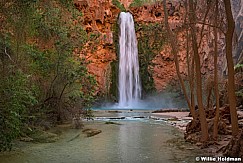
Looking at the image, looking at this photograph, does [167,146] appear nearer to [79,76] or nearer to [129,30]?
[79,76]

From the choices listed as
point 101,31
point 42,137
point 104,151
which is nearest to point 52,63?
point 42,137

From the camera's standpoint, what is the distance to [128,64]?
118ft

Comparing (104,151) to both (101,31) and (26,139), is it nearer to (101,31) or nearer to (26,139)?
(26,139)

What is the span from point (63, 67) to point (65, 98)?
156 cm

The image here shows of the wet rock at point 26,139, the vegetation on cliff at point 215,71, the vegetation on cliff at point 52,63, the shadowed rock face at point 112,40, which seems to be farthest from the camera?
the shadowed rock face at point 112,40

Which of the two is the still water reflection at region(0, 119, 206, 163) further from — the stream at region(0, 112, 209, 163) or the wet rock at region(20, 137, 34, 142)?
the wet rock at region(20, 137, 34, 142)

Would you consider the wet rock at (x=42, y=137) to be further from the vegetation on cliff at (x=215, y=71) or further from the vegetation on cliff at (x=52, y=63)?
the vegetation on cliff at (x=215, y=71)

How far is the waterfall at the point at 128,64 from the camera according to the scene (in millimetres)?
35188

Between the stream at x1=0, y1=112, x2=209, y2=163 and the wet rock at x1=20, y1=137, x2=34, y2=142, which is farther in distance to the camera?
the wet rock at x1=20, y1=137, x2=34, y2=142

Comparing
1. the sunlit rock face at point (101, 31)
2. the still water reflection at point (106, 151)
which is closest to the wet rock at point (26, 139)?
the still water reflection at point (106, 151)

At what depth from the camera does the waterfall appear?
3519cm

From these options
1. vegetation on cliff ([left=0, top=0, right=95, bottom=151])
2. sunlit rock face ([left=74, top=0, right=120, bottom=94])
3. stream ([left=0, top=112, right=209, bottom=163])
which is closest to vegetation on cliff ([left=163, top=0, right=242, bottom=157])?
stream ([left=0, top=112, right=209, bottom=163])

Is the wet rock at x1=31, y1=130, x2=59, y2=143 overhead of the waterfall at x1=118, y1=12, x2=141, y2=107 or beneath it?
beneath

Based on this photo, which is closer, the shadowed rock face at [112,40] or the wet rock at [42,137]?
the wet rock at [42,137]
